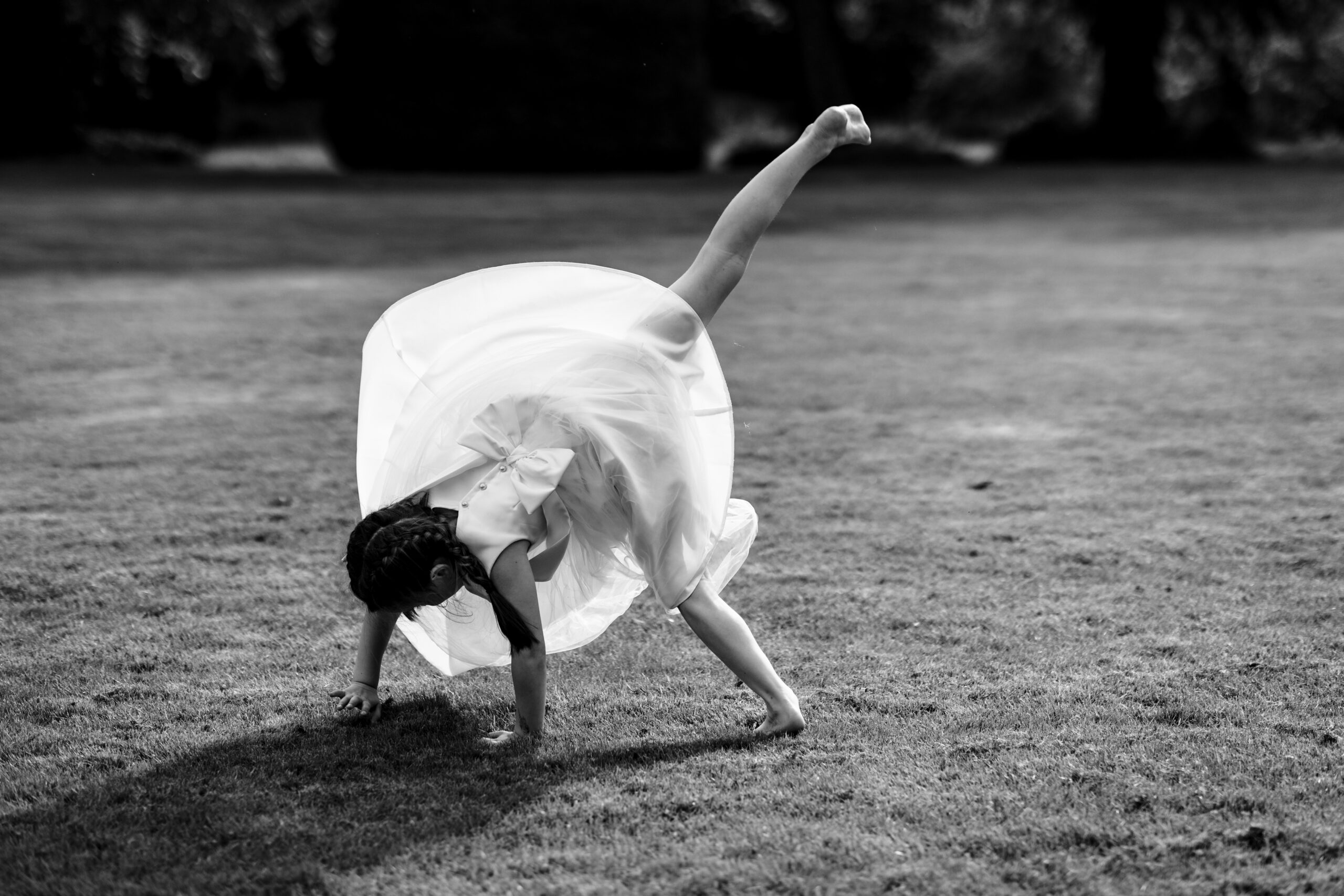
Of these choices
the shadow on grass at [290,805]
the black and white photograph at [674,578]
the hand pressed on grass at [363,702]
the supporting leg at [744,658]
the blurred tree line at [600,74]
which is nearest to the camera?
the shadow on grass at [290,805]

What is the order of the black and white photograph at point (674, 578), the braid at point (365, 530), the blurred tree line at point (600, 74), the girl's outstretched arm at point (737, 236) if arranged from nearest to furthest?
the black and white photograph at point (674, 578), the braid at point (365, 530), the girl's outstretched arm at point (737, 236), the blurred tree line at point (600, 74)

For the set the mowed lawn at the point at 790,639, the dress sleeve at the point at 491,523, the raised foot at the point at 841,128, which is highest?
the raised foot at the point at 841,128

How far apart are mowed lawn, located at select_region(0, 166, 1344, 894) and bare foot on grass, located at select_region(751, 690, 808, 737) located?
57mm

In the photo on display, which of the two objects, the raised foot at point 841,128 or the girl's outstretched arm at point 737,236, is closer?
the girl's outstretched arm at point 737,236

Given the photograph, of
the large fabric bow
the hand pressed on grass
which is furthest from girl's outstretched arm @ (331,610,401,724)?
the large fabric bow

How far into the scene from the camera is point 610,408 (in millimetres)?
3730

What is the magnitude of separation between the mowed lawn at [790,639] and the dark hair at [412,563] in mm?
410

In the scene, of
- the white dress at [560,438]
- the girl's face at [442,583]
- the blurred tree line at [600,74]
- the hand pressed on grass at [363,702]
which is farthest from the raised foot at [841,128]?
the blurred tree line at [600,74]

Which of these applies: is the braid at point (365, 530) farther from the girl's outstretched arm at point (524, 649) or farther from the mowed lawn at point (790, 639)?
the mowed lawn at point (790, 639)

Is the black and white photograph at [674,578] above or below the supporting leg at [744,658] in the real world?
below

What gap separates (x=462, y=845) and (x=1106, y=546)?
10.2ft

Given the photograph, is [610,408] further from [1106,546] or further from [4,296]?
[4,296]

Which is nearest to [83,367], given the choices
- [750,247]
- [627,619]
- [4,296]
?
[4,296]

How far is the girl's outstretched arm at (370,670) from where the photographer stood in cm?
390
